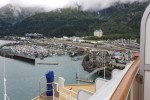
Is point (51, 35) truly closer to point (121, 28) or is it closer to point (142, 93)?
point (121, 28)

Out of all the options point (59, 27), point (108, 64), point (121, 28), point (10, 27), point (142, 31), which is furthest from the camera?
point (10, 27)

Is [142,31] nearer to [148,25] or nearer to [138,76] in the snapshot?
[148,25]

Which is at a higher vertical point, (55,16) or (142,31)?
(55,16)

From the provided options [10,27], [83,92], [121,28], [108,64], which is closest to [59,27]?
[121,28]

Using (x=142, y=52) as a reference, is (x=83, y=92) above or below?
below

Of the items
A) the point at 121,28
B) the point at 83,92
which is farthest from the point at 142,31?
the point at 121,28

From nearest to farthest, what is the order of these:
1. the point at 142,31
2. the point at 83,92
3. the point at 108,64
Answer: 1. the point at 142,31
2. the point at 83,92
3. the point at 108,64

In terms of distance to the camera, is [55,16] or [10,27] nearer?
[55,16]

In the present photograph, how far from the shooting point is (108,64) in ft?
103

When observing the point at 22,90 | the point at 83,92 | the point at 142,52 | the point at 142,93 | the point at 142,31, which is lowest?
the point at 22,90

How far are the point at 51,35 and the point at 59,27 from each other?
339 cm

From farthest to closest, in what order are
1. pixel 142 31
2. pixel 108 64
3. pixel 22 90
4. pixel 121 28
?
1. pixel 121 28
2. pixel 108 64
3. pixel 22 90
4. pixel 142 31

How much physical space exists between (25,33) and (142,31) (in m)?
95.0

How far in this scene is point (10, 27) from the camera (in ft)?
358
